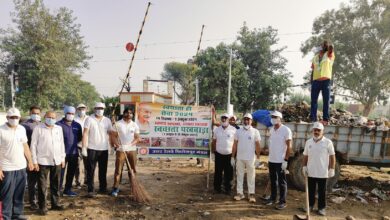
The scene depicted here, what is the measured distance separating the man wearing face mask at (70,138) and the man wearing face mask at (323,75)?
576cm

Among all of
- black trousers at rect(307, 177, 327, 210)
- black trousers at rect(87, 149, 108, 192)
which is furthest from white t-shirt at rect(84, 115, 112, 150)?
black trousers at rect(307, 177, 327, 210)

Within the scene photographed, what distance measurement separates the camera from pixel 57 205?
5.69 meters

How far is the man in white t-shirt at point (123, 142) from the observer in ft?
21.6

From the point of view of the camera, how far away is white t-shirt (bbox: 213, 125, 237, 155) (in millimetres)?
6805

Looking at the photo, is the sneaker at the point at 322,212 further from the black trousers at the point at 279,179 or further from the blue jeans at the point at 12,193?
the blue jeans at the point at 12,193

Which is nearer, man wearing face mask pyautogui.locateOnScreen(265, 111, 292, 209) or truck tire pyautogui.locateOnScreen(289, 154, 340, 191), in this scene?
man wearing face mask pyautogui.locateOnScreen(265, 111, 292, 209)

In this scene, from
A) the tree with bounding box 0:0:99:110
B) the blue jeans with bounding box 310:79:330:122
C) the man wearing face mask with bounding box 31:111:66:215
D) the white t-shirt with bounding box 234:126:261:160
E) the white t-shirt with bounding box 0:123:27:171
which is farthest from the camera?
the tree with bounding box 0:0:99:110

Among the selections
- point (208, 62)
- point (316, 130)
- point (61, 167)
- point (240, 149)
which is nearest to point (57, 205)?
point (61, 167)

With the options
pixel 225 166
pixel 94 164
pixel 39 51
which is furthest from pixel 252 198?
pixel 39 51

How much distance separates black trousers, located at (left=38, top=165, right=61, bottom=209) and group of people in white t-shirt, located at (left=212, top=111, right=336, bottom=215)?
3245 millimetres

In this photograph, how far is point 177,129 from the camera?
791 centimetres

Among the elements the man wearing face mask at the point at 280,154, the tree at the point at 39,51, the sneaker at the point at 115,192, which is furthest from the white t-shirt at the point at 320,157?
the tree at the point at 39,51

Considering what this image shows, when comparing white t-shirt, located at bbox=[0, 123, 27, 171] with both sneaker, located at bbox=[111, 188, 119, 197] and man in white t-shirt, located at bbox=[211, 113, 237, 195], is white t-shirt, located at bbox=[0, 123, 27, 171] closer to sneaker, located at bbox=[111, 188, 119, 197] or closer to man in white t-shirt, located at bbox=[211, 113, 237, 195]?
sneaker, located at bbox=[111, 188, 119, 197]

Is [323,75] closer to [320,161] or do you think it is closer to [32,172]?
[320,161]
